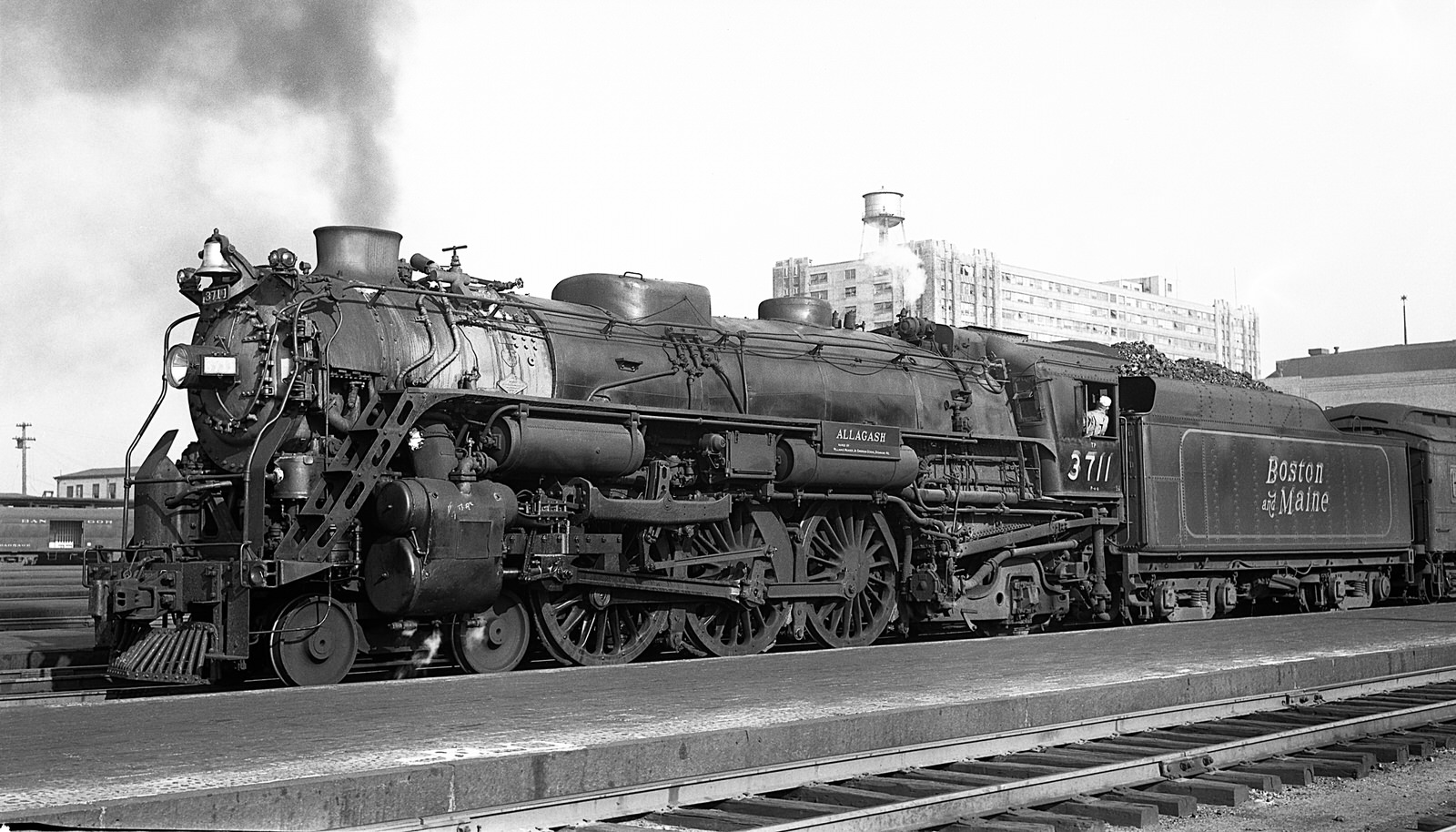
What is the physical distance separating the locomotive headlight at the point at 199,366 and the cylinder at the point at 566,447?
7.61 ft

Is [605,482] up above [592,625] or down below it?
above

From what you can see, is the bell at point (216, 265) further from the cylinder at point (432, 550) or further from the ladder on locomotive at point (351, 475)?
the cylinder at point (432, 550)

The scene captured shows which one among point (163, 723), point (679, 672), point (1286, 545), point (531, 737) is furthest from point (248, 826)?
point (1286, 545)

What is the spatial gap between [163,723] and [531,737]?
2187mm

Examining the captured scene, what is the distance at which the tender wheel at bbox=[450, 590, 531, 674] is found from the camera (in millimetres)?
11648

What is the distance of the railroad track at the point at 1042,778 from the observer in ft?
21.2

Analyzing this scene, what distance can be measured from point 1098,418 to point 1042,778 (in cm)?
1098

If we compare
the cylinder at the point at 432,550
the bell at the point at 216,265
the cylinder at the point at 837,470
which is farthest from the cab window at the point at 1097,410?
the bell at the point at 216,265

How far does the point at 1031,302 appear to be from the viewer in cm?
10425

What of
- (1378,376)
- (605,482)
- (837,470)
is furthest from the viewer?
(1378,376)

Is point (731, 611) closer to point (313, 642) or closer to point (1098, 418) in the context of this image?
point (313, 642)

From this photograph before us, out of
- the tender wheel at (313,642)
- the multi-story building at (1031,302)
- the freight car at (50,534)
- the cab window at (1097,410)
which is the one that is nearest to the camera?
the tender wheel at (313,642)

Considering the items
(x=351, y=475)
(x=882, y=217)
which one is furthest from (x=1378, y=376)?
(x=351, y=475)

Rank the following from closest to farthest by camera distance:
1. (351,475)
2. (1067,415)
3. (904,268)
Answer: (351,475) → (1067,415) → (904,268)
